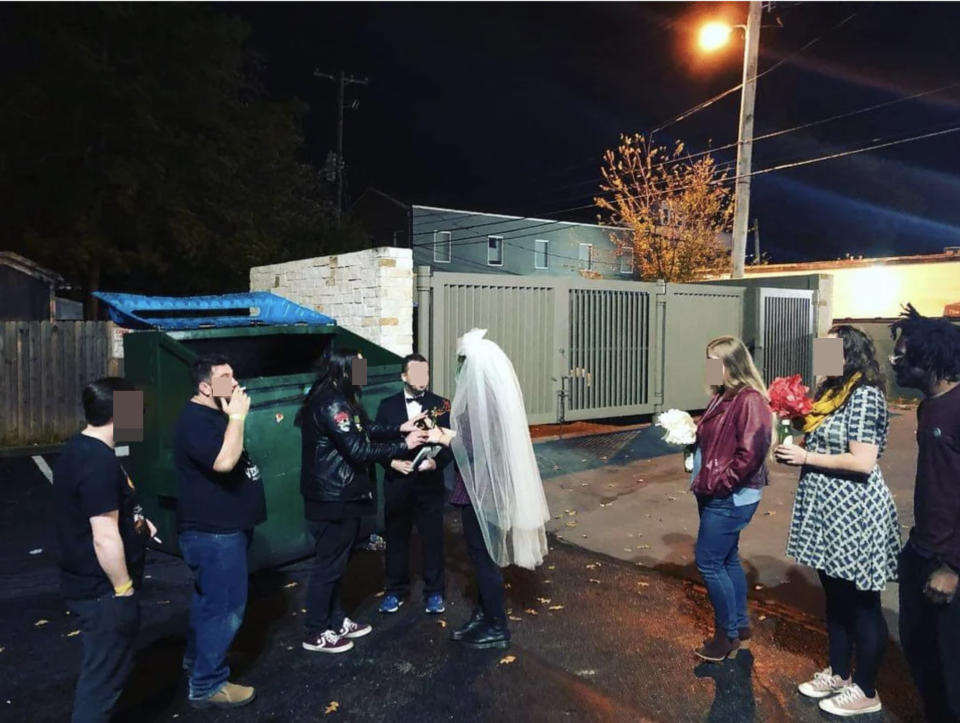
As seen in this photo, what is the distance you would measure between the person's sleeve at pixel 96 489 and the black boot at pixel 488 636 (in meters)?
2.07

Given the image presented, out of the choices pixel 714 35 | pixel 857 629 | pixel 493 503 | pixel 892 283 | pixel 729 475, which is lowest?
pixel 857 629

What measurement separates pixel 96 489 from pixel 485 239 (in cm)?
3294

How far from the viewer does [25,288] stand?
43.1 feet

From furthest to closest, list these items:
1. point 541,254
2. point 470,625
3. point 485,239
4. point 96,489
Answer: point 541,254 < point 485,239 < point 470,625 < point 96,489

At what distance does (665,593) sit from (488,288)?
452 cm

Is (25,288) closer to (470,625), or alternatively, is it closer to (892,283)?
(470,625)

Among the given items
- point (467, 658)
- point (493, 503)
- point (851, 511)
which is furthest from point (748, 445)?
point (467, 658)

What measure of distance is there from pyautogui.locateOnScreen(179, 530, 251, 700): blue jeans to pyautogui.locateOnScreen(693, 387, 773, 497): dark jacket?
2258mm

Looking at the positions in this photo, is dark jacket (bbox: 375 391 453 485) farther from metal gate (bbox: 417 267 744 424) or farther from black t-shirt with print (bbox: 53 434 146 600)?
metal gate (bbox: 417 267 744 424)

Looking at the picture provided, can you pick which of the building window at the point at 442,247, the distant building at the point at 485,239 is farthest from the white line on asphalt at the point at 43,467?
the building window at the point at 442,247

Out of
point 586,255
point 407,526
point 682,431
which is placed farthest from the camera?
point 586,255

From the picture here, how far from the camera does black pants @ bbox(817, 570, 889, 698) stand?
10.2 feet

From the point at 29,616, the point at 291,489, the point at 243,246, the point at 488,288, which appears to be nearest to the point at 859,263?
the point at 488,288

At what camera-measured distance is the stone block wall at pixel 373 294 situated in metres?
7.46
